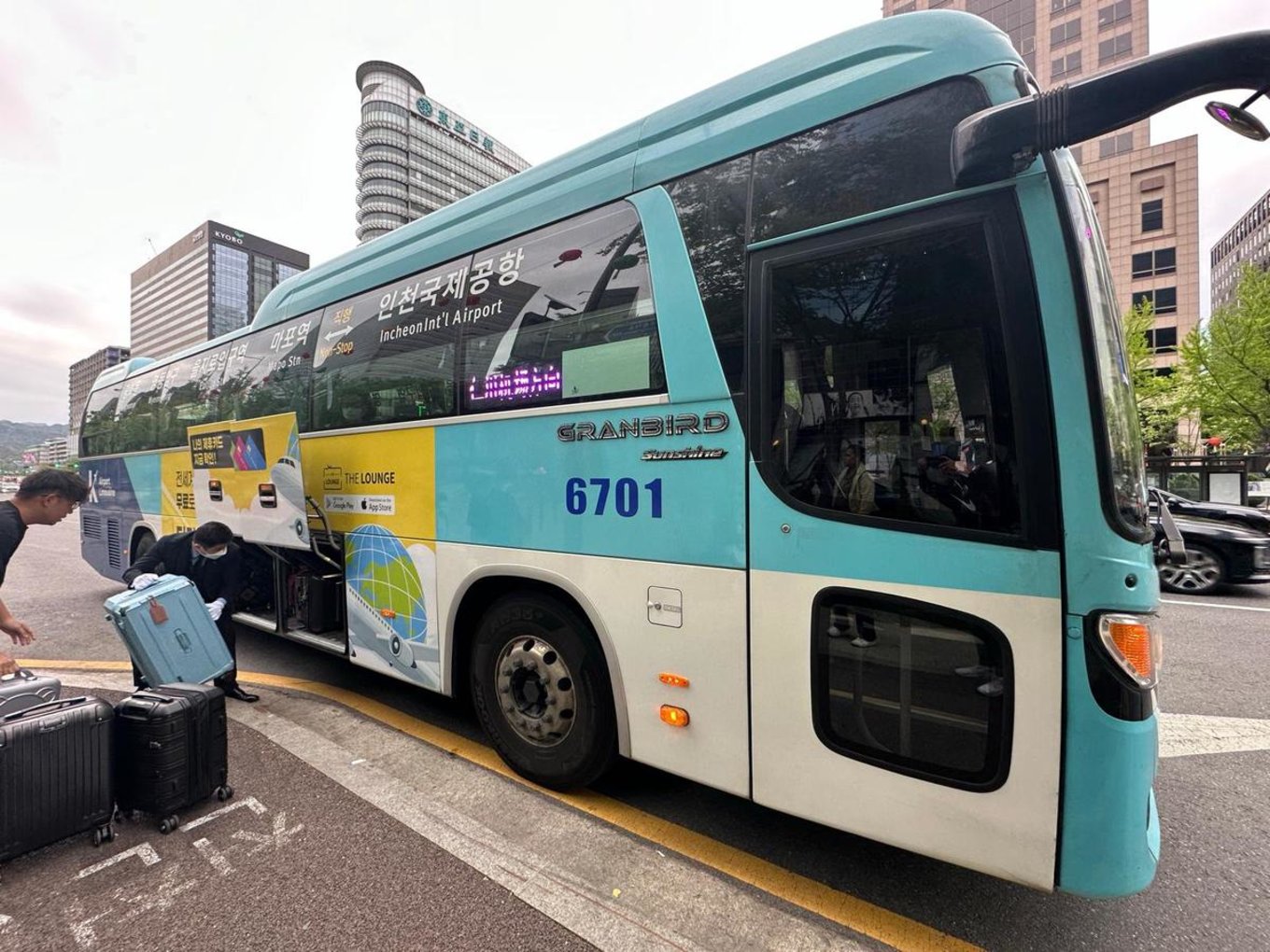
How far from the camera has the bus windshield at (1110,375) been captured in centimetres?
185

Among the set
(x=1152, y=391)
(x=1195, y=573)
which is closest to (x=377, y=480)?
(x=1195, y=573)

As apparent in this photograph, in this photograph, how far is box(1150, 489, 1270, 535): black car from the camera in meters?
8.21

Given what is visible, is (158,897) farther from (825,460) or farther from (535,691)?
(825,460)

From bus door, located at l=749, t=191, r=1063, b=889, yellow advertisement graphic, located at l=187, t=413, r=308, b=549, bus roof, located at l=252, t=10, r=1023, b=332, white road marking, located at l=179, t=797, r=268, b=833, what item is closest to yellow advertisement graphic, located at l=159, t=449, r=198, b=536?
yellow advertisement graphic, located at l=187, t=413, r=308, b=549

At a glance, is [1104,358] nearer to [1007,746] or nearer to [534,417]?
[1007,746]

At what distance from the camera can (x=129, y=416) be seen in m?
7.65

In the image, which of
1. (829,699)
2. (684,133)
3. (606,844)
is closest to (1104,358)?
(829,699)

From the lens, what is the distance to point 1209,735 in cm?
397

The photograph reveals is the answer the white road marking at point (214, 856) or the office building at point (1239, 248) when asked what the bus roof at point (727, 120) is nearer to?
the white road marking at point (214, 856)

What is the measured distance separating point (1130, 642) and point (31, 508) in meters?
5.08

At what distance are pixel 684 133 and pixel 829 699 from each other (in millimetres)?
2531

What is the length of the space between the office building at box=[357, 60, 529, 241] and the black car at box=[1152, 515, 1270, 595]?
72153mm

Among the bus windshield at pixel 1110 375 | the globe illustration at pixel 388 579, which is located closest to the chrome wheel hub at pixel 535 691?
the globe illustration at pixel 388 579

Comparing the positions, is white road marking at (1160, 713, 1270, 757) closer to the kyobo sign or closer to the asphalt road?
the asphalt road
